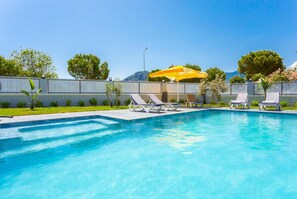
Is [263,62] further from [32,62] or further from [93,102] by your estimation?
[32,62]

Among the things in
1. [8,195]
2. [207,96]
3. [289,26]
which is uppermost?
[289,26]

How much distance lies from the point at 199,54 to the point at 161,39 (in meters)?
6.77

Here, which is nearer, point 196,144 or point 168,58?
point 196,144

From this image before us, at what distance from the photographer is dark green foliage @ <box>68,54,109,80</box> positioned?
49.6 metres

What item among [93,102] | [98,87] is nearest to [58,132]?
[93,102]

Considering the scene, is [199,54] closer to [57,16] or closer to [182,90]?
[182,90]

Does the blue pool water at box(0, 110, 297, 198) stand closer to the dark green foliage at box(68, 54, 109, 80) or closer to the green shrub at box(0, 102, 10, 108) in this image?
the green shrub at box(0, 102, 10, 108)

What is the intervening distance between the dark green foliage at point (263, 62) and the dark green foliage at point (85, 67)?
108 ft

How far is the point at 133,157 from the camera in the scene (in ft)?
16.2

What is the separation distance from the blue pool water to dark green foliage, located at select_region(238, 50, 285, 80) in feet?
112

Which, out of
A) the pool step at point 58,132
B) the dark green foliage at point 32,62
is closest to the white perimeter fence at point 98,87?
the pool step at point 58,132

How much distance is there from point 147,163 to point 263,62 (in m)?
39.6

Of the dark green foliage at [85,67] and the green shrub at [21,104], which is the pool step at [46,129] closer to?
the green shrub at [21,104]

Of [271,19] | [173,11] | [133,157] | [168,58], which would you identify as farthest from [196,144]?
[168,58]
